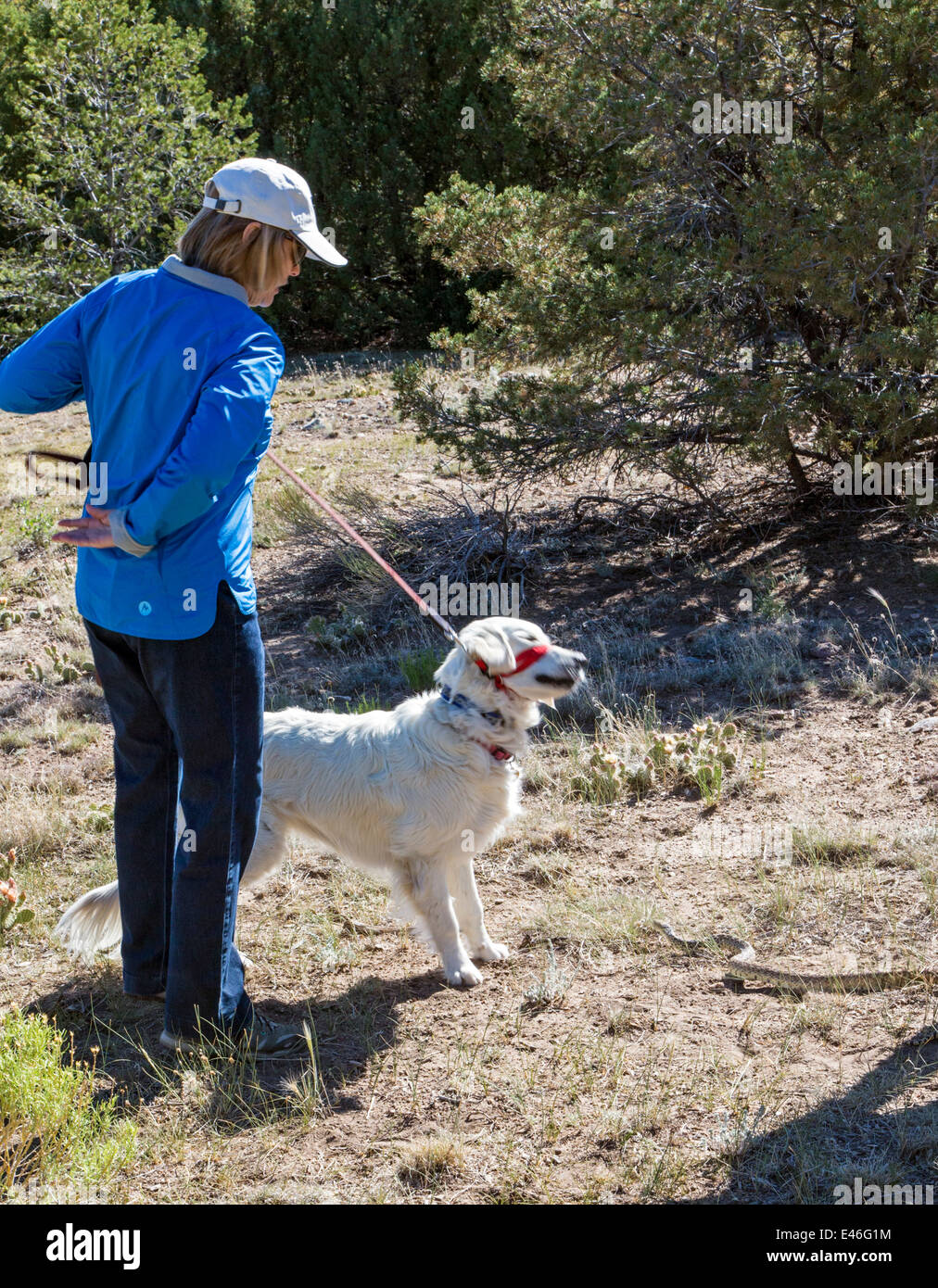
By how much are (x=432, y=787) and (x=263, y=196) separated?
1979mm

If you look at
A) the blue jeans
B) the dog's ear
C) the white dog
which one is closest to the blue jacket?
the blue jeans

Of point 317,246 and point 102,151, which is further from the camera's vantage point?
point 102,151

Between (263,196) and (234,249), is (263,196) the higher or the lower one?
the higher one

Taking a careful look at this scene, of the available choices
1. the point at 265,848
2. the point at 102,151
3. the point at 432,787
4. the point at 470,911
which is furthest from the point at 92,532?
the point at 102,151

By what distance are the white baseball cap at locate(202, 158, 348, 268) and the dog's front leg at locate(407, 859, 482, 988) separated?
6.84ft

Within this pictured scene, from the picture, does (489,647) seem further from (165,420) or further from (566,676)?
(165,420)

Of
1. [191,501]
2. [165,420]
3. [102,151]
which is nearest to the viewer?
[191,501]

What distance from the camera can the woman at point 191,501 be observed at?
2.89 m

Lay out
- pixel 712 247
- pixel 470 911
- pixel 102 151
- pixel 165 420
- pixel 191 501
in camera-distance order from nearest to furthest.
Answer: pixel 191 501 < pixel 165 420 < pixel 470 911 < pixel 712 247 < pixel 102 151

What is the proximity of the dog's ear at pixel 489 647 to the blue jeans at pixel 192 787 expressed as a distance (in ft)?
2.91

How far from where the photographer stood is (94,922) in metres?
3.94

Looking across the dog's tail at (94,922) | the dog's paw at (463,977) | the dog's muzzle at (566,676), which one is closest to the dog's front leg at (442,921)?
the dog's paw at (463,977)

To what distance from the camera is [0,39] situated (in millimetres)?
18453

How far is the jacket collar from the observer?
9.84 ft
